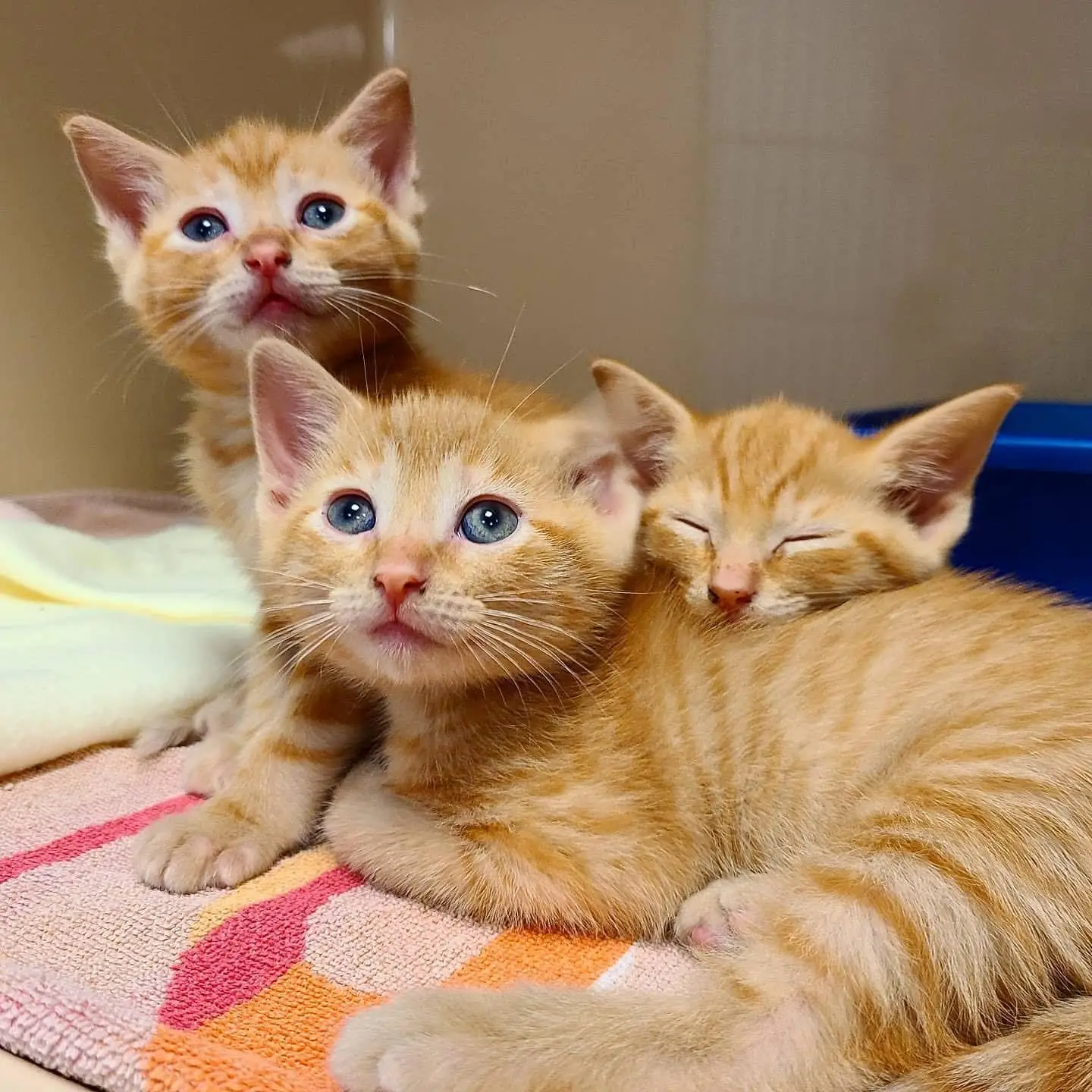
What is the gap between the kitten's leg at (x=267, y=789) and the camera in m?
0.95

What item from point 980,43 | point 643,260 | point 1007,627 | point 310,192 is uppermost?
point 980,43

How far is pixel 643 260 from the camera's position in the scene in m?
1.90

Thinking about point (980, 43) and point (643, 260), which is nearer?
point (980, 43)

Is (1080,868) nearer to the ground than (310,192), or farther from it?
nearer to the ground

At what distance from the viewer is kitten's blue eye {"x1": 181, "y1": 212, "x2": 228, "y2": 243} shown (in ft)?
4.15

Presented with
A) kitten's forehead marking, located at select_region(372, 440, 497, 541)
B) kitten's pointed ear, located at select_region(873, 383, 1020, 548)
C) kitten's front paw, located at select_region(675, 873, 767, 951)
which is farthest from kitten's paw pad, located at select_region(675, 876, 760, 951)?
kitten's pointed ear, located at select_region(873, 383, 1020, 548)

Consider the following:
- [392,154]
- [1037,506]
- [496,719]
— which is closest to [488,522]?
[496,719]

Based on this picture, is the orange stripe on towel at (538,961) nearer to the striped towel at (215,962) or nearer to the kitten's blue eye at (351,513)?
the striped towel at (215,962)

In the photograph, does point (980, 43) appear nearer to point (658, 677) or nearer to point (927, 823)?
point (658, 677)

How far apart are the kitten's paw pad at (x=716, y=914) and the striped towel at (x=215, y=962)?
25 mm

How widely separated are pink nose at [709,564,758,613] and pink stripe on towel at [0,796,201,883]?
0.61m

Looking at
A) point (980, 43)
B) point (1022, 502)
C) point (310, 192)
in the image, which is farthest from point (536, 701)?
point (980, 43)

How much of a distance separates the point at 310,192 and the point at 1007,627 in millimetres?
939

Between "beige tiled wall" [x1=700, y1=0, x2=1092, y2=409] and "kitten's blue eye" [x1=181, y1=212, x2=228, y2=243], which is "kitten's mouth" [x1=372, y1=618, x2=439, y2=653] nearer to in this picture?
"kitten's blue eye" [x1=181, y1=212, x2=228, y2=243]
